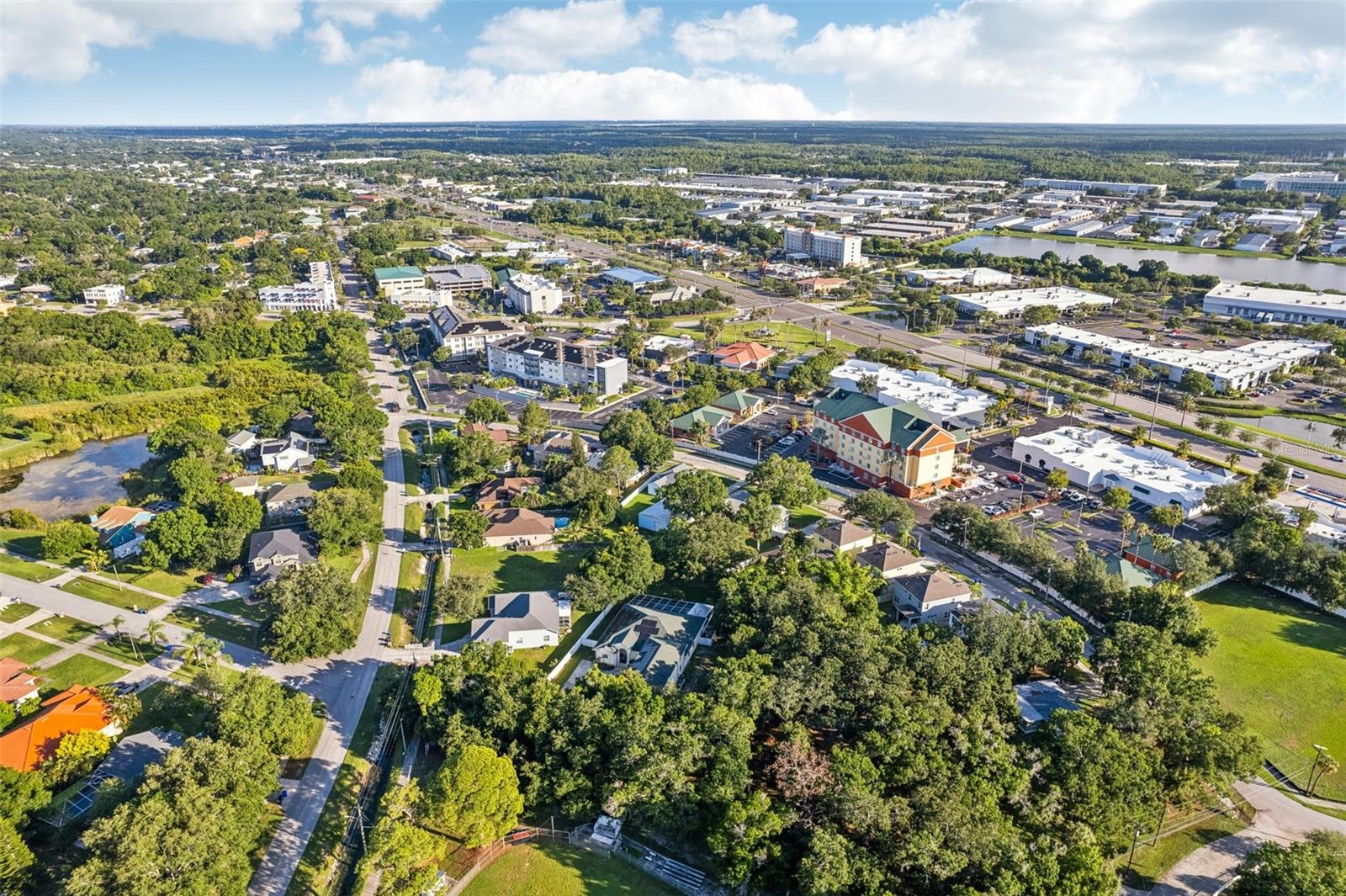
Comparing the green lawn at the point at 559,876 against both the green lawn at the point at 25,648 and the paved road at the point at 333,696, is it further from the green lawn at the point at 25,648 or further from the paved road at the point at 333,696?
the green lawn at the point at 25,648

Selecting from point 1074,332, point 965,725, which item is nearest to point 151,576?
point 965,725

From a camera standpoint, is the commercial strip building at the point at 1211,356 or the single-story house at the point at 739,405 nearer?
the single-story house at the point at 739,405

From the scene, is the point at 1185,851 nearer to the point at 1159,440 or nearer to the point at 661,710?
the point at 661,710

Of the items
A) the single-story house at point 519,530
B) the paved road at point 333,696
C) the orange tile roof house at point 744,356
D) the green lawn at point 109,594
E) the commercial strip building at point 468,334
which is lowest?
the paved road at point 333,696

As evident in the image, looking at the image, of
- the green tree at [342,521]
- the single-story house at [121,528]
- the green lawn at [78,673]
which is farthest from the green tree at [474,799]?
the single-story house at [121,528]

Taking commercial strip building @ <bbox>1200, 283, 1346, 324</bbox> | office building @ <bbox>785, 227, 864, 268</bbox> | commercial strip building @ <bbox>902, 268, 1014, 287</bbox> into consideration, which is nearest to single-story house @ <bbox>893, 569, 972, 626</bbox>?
commercial strip building @ <bbox>1200, 283, 1346, 324</bbox>

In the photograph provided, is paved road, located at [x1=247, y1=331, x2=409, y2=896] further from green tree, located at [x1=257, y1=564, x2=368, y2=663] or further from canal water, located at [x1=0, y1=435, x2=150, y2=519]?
canal water, located at [x1=0, y1=435, x2=150, y2=519]
